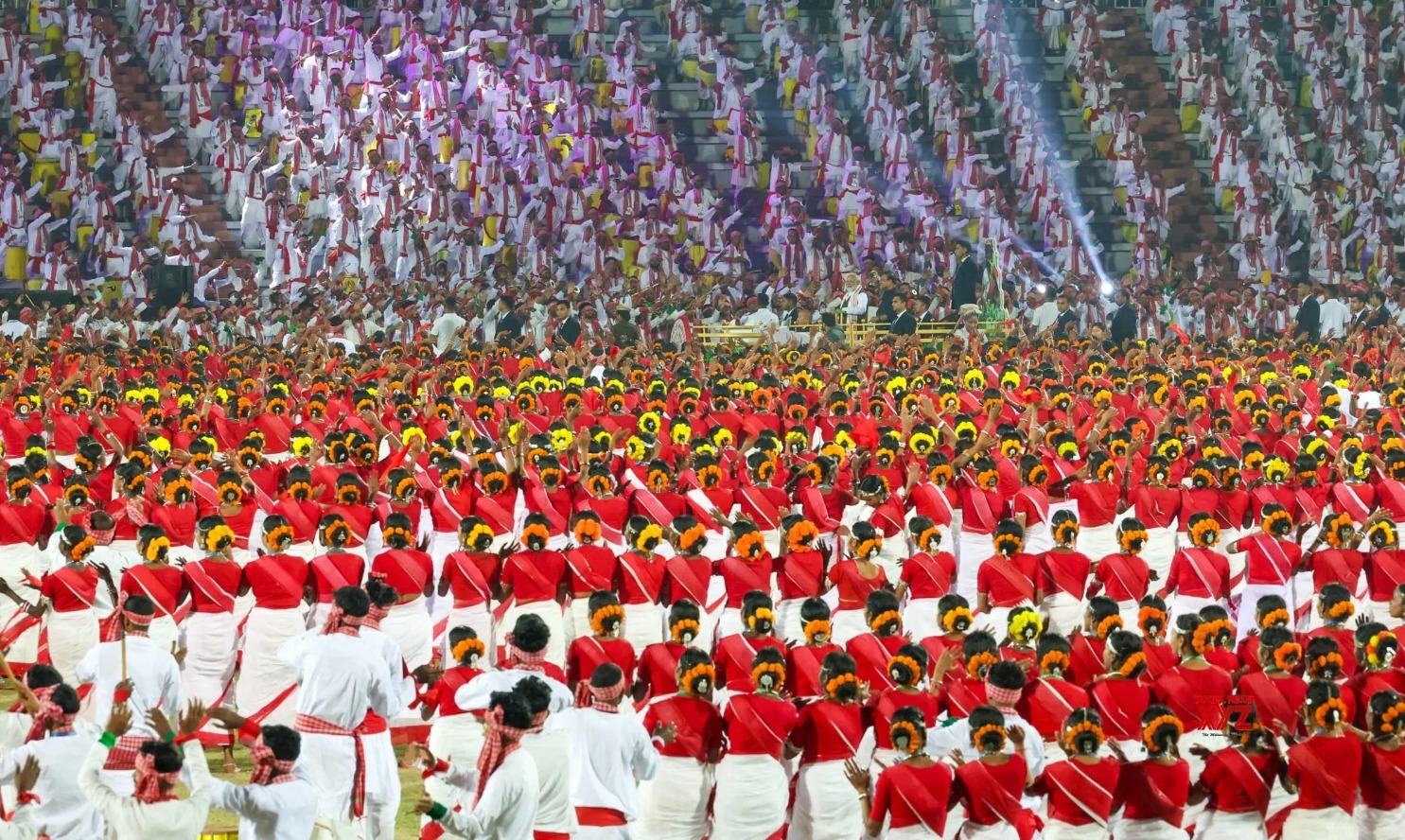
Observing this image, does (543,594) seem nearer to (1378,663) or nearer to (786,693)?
(786,693)

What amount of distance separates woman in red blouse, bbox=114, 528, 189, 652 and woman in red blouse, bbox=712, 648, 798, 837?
11.5 ft

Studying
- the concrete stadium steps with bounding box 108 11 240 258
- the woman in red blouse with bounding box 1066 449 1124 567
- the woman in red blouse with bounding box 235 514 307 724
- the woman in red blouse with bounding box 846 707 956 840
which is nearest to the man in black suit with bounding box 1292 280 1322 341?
the woman in red blouse with bounding box 1066 449 1124 567

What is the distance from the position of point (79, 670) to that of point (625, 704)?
2.85m

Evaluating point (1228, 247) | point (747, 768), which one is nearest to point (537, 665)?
point (747, 768)

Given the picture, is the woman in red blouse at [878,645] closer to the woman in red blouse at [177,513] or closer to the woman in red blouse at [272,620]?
the woman in red blouse at [272,620]

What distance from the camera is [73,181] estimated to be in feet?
93.9

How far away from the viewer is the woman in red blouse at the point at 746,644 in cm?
946

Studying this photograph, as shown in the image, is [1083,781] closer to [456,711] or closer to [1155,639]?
[1155,639]

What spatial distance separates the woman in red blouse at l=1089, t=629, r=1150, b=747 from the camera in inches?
360

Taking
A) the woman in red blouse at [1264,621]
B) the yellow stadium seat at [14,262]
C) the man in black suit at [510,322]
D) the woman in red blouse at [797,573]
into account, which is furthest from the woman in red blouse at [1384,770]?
A: the yellow stadium seat at [14,262]

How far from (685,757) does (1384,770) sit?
2868mm

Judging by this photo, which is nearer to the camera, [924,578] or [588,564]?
[588,564]

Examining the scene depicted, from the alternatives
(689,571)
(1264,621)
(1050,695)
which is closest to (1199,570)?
(1264,621)

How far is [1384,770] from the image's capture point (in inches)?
332
